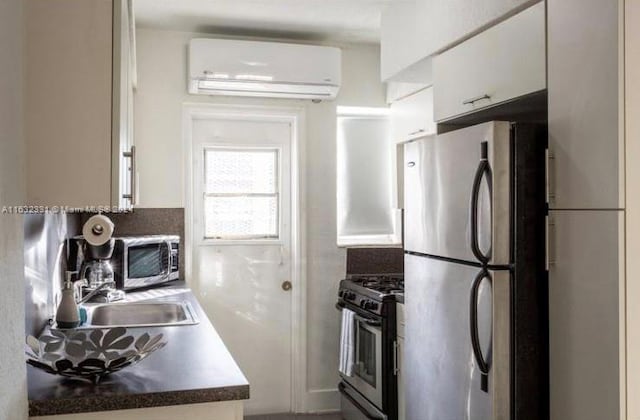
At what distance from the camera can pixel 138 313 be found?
3037 mm

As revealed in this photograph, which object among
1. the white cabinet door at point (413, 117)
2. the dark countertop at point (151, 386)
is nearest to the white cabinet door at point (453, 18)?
the white cabinet door at point (413, 117)

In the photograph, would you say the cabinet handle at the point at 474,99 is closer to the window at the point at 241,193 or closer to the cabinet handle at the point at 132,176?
the cabinet handle at the point at 132,176

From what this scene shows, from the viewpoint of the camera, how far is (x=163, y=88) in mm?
3760

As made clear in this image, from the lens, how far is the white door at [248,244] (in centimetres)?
395

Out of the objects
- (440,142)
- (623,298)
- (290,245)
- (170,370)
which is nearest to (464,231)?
(440,142)

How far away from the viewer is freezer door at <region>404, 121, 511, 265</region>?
6.72ft

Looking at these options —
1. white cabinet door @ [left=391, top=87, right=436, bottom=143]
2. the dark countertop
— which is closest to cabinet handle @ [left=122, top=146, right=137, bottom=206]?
the dark countertop

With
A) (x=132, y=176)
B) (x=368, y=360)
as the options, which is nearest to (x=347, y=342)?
(x=368, y=360)

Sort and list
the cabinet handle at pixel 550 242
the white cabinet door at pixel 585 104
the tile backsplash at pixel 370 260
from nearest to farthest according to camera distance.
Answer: the white cabinet door at pixel 585 104, the cabinet handle at pixel 550 242, the tile backsplash at pixel 370 260

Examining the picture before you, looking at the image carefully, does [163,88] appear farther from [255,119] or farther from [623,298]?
[623,298]

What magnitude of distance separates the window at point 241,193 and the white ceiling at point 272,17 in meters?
0.77

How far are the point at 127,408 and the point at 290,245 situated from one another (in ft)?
8.28

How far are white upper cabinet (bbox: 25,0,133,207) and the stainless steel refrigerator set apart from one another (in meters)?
1.23

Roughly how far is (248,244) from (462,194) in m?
2.02
